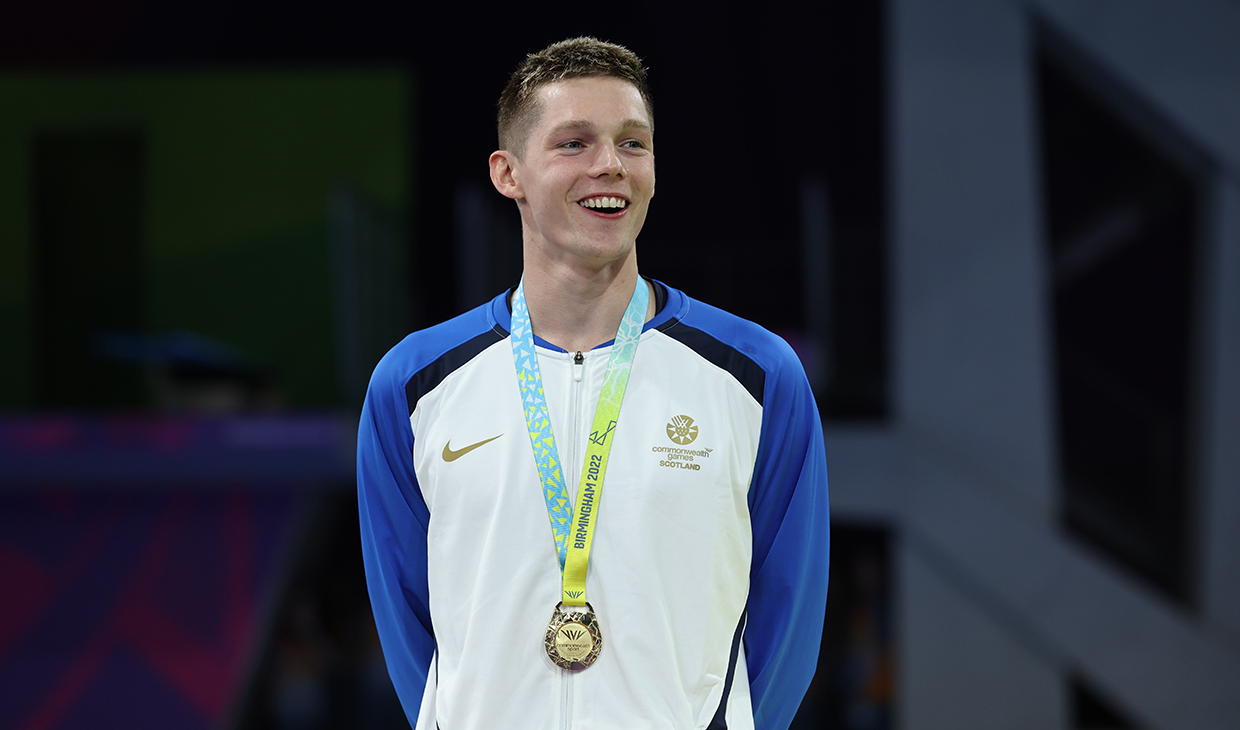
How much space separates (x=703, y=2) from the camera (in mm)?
7188

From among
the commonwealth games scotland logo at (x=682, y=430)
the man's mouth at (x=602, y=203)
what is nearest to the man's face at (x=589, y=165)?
the man's mouth at (x=602, y=203)

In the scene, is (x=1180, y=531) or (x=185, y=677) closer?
(x=185, y=677)

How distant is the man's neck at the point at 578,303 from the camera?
1552mm

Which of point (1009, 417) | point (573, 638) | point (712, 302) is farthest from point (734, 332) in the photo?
point (712, 302)

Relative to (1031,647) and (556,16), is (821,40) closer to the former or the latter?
(556,16)

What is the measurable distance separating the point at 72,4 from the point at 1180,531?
26.1ft

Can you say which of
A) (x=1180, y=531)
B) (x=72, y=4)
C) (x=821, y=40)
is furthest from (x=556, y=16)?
(x=1180, y=531)

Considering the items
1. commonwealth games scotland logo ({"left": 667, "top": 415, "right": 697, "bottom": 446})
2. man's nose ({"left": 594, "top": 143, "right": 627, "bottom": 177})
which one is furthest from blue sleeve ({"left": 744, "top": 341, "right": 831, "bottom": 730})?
man's nose ({"left": 594, "top": 143, "right": 627, "bottom": 177})

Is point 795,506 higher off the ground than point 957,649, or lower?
higher

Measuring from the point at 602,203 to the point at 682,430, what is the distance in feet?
1.10

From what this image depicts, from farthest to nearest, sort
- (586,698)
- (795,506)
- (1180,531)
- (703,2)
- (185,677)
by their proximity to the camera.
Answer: (703,2), (1180,531), (185,677), (795,506), (586,698)

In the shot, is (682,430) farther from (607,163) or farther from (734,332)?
(607,163)

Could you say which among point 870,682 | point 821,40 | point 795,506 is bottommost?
point 870,682

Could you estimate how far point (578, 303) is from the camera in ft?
5.13
